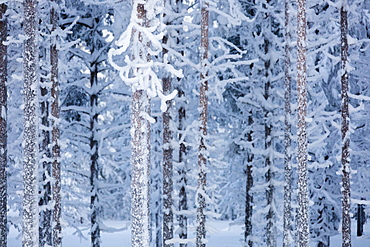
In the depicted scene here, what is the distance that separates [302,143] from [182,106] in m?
4.78

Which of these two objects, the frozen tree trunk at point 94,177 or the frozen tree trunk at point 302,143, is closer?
the frozen tree trunk at point 302,143

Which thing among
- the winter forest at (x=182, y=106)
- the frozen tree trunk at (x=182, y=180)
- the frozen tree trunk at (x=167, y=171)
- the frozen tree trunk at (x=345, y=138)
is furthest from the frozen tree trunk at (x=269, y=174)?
the frozen tree trunk at (x=167, y=171)

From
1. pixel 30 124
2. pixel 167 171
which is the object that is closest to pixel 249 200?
pixel 167 171

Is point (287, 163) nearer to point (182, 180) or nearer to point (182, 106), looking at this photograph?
point (182, 180)

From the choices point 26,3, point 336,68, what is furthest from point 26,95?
point 336,68

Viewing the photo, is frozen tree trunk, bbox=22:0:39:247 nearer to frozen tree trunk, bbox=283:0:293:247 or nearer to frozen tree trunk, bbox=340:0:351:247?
frozen tree trunk, bbox=283:0:293:247

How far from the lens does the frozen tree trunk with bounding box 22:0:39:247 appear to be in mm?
9844

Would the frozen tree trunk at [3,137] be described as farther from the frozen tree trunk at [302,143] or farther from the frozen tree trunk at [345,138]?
the frozen tree trunk at [345,138]

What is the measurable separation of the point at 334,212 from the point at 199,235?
8235 mm

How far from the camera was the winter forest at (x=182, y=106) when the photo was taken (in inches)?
394

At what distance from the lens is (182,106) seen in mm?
14555

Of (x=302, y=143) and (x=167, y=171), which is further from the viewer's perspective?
(x=167, y=171)

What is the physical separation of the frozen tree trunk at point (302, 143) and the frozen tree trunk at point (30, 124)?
6059 millimetres

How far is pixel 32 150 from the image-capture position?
999 cm
